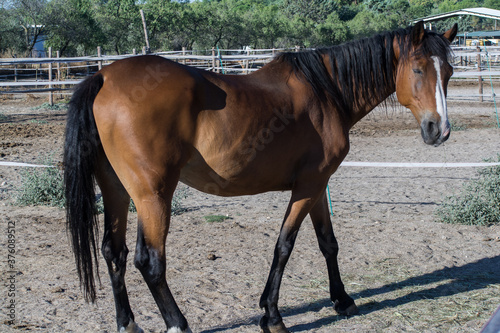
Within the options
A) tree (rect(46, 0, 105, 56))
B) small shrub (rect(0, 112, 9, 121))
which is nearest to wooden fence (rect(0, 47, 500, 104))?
small shrub (rect(0, 112, 9, 121))

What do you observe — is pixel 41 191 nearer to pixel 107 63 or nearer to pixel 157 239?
pixel 157 239

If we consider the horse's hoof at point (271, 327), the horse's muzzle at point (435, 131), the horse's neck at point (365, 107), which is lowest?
the horse's hoof at point (271, 327)

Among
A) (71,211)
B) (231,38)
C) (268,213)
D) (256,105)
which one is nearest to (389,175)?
(268,213)

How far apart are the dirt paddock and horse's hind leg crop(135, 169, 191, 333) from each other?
325 mm

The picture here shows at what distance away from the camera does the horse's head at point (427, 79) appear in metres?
3.10

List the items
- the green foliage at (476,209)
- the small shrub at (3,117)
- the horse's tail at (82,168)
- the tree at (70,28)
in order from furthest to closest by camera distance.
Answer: the tree at (70,28)
the small shrub at (3,117)
the green foliage at (476,209)
the horse's tail at (82,168)

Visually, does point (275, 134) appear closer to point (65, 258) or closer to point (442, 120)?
point (442, 120)

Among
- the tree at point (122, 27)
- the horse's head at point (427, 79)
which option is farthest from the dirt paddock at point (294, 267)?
the tree at point (122, 27)

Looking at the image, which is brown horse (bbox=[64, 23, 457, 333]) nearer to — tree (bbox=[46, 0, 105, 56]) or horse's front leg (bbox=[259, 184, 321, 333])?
horse's front leg (bbox=[259, 184, 321, 333])

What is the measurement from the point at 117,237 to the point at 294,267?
169cm

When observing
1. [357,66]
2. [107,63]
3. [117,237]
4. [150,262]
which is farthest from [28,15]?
[150,262]

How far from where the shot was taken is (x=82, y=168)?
2.89 m

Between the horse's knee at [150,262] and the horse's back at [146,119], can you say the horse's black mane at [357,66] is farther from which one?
the horse's knee at [150,262]

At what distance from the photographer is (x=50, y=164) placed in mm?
6160
